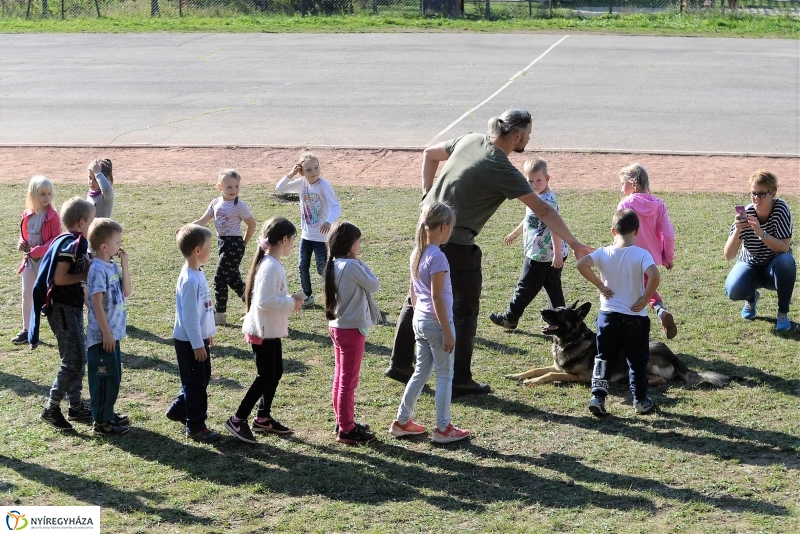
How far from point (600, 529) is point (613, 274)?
2.13 meters

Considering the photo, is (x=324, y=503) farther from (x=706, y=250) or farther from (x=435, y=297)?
(x=706, y=250)

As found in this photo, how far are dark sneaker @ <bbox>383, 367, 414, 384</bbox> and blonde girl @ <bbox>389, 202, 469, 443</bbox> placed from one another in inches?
37.5

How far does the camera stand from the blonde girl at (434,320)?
6176 millimetres

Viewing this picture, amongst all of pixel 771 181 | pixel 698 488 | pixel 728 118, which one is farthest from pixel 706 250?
pixel 728 118

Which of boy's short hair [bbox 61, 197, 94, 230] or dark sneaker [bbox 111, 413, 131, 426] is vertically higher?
boy's short hair [bbox 61, 197, 94, 230]

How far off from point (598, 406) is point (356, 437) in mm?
1746

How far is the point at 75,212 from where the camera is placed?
656cm

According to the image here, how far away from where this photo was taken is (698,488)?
5711mm

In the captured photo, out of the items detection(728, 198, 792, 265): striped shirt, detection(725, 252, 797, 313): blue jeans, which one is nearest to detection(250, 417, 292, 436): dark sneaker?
detection(728, 198, 792, 265): striped shirt

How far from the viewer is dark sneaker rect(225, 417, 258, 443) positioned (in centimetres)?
631

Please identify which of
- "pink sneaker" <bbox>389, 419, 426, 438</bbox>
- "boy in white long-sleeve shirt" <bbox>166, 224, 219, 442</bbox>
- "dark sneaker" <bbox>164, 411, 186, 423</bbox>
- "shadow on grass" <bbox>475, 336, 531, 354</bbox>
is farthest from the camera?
"shadow on grass" <bbox>475, 336, 531, 354</bbox>

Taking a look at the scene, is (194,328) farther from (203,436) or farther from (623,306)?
(623,306)

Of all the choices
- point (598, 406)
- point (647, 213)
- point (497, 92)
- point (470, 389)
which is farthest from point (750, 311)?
point (497, 92)

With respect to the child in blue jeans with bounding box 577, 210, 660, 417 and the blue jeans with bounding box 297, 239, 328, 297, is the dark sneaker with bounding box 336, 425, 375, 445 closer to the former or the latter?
the child in blue jeans with bounding box 577, 210, 660, 417
